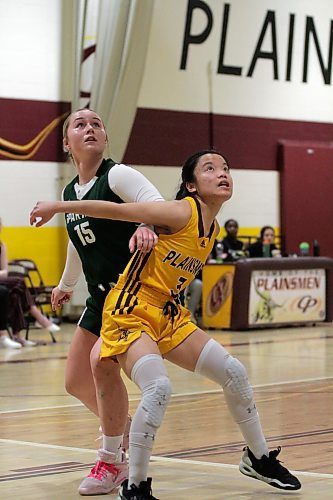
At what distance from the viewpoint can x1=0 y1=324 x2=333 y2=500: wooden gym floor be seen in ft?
15.1

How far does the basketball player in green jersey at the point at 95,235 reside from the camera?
4566 mm

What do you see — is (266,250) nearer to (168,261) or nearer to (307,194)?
(307,194)

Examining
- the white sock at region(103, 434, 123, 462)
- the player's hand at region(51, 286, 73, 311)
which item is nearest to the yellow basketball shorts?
the white sock at region(103, 434, 123, 462)

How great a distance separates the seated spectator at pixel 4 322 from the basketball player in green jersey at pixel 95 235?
7265 millimetres

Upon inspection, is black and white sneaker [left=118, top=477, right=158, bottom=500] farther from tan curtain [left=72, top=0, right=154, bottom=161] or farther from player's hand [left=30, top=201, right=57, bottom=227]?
tan curtain [left=72, top=0, right=154, bottom=161]

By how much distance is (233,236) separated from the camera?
52.2 feet

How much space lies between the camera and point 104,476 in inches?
177

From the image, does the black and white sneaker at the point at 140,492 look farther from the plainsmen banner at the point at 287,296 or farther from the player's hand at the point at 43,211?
the plainsmen banner at the point at 287,296

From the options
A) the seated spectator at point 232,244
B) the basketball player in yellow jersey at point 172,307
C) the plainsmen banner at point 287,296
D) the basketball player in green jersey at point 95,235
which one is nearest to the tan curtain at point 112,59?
the seated spectator at point 232,244

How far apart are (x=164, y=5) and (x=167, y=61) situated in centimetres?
90

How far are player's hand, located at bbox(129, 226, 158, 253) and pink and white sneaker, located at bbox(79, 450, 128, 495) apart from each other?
988 millimetres

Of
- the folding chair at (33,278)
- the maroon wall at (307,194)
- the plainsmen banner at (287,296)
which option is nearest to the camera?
the folding chair at (33,278)

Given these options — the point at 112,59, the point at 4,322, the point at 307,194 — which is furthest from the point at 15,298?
the point at 307,194

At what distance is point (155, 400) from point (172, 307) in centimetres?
52
